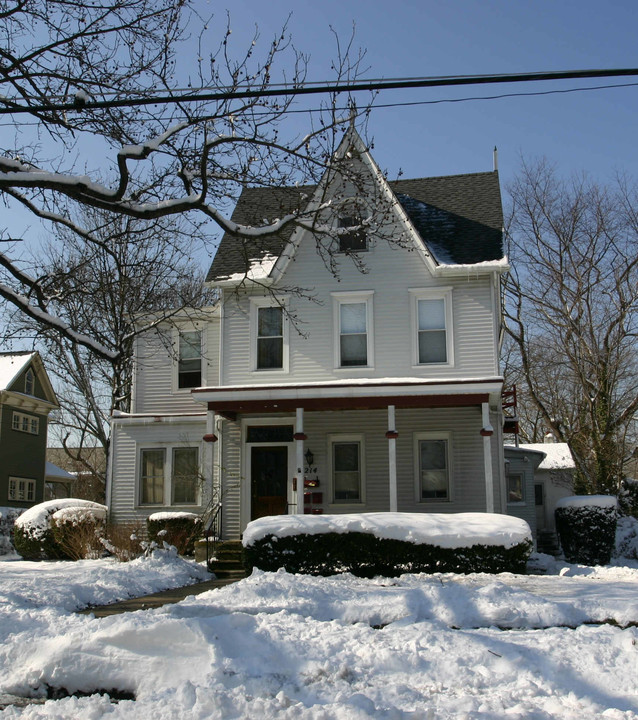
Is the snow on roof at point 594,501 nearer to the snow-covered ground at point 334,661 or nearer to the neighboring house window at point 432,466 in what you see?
the neighboring house window at point 432,466

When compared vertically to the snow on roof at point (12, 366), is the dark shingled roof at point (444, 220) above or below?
above

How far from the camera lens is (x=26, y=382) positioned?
35.3m

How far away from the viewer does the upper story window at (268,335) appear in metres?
19.2

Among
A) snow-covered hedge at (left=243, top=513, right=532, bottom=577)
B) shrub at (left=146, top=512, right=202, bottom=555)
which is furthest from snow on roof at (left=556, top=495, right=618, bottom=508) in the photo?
shrub at (left=146, top=512, right=202, bottom=555)

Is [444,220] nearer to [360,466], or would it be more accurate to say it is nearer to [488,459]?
[360,466]

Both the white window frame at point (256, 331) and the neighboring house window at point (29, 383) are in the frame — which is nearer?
the white window frame at point (256, 331)

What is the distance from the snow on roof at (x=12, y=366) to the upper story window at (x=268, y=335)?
1841 cm

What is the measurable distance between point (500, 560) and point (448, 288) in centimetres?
728

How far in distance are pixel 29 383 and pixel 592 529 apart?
26303 mm

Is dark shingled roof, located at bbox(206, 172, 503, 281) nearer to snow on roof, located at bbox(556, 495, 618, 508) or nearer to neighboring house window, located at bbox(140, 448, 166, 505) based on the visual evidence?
neighboring house window, located at bbox(140, 448, 166, 505)

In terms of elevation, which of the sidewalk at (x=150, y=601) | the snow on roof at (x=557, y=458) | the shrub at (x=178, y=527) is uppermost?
the snow on roof at (x=557, y=458)

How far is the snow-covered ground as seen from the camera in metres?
5.21

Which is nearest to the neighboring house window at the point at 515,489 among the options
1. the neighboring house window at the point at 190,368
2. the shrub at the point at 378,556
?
the neighboring house window at the point at 190,368

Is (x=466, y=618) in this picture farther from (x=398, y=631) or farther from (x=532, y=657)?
(x=532, y=657)
